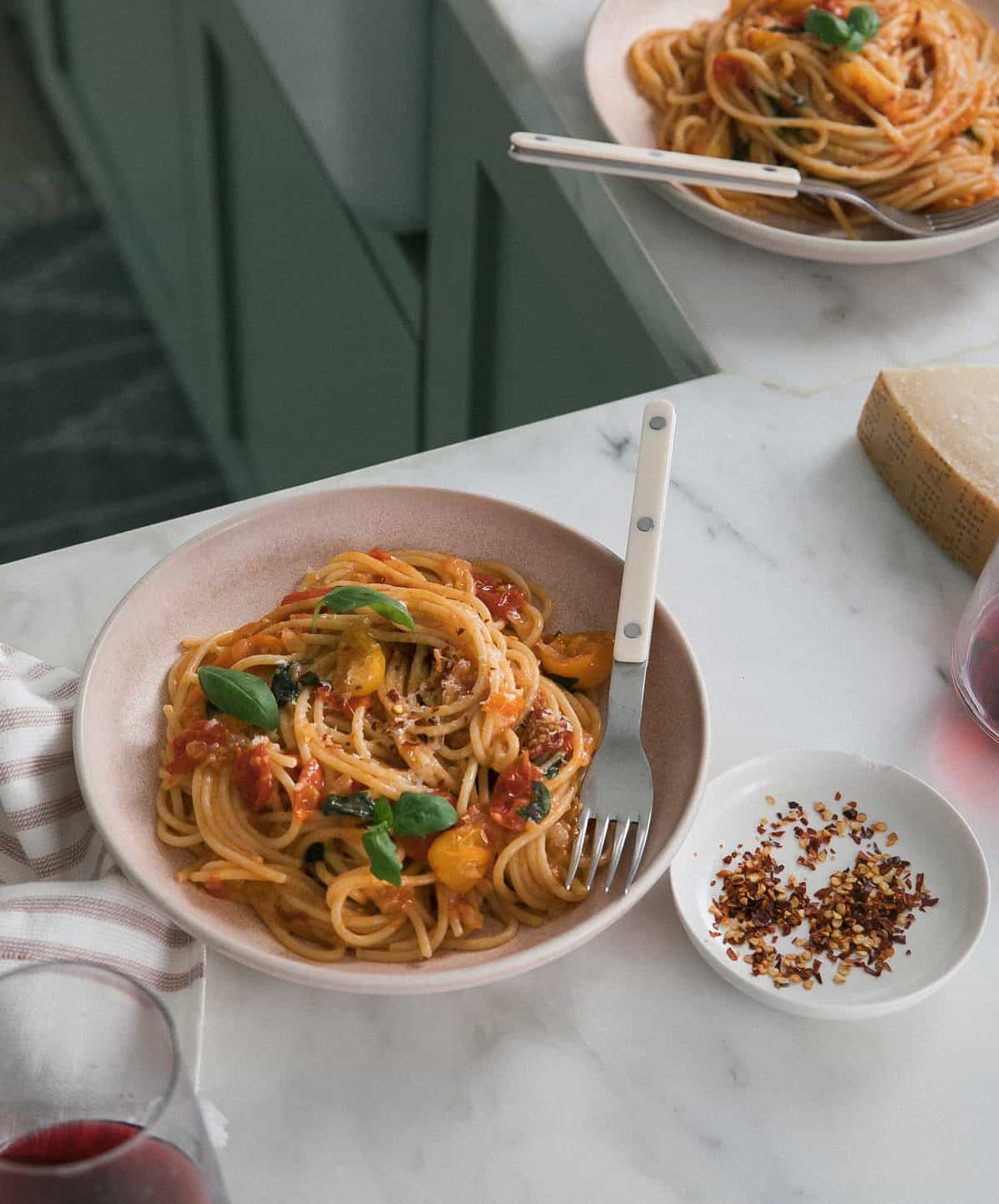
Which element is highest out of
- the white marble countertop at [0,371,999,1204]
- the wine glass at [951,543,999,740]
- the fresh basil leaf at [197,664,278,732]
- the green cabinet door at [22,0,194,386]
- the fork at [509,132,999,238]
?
the fork at [509,132,999,238]

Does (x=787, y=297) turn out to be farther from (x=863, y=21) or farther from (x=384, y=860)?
(x=384, y=860)

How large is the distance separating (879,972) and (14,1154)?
2.31 feet

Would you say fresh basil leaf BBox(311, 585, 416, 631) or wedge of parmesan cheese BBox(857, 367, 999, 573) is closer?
fresh basil leaf BBox(311, 585, 416, 631)

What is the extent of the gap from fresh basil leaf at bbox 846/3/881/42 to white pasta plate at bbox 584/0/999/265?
266 millimetres

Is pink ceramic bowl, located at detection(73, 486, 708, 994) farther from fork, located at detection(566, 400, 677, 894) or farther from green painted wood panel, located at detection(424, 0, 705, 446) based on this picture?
green painted wood panel, located at detection(424, 0, 705, 446)

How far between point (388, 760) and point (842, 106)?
122 centimetres

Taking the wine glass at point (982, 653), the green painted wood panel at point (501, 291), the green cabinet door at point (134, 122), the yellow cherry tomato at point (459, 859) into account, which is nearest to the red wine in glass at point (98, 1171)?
the yellow cherry tomato at point (459, 859)

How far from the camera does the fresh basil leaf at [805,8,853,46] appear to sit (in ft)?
6.18

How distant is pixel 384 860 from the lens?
1.11m

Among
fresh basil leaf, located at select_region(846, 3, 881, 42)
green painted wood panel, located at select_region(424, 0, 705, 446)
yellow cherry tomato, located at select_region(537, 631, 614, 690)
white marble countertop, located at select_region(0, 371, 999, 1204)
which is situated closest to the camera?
white marble countertop, located at select_region(0, 371, 999, 1204)

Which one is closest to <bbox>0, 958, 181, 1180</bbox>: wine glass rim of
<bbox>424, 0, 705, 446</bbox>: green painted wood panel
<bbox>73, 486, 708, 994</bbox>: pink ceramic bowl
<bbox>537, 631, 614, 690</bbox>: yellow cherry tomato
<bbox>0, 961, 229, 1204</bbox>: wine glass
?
<bbox>0, 961, 229, 1204</bbox>: wine glass

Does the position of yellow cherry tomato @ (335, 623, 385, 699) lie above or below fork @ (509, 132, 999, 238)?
below

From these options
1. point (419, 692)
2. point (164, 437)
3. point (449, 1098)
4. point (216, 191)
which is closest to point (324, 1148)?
point (449, 1098)

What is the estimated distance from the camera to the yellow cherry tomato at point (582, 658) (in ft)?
4.30
